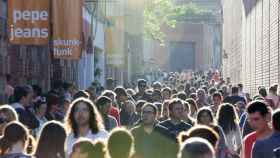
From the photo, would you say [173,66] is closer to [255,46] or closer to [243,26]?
[243,26]

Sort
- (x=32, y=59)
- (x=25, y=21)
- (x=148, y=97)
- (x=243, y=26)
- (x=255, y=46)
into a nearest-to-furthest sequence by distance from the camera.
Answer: (x=25, y=21)
(x=148, y=97)
(x=32, y=59)
(x=255, y=46)
(x=243, y=26)

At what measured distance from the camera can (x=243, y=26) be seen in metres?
47.2

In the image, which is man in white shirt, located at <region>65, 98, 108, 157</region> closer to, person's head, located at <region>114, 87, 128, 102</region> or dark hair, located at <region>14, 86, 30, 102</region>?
dark hair, located at <region>14, 86, 30, 102</region>

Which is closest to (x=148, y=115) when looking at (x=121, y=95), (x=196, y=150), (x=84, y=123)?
(x=84, y=123)

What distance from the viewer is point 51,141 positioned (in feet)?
29.8

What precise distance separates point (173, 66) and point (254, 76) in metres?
74.7

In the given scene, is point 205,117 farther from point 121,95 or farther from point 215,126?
point 121,95

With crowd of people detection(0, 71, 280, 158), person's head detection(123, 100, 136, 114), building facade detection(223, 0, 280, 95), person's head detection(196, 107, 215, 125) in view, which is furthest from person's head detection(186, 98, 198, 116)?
building facade detection(223, 0, 280, 95)

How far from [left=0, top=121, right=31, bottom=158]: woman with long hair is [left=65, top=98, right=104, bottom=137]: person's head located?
205 centimetres

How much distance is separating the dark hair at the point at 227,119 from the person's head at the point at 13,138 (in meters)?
4.52

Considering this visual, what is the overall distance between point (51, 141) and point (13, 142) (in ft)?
2.02

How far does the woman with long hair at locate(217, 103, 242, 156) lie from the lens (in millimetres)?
12500

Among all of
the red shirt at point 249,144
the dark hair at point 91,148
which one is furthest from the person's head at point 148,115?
the dark hair at point 91,148

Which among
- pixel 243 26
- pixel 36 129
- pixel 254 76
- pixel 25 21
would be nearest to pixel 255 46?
pixel 254 76
